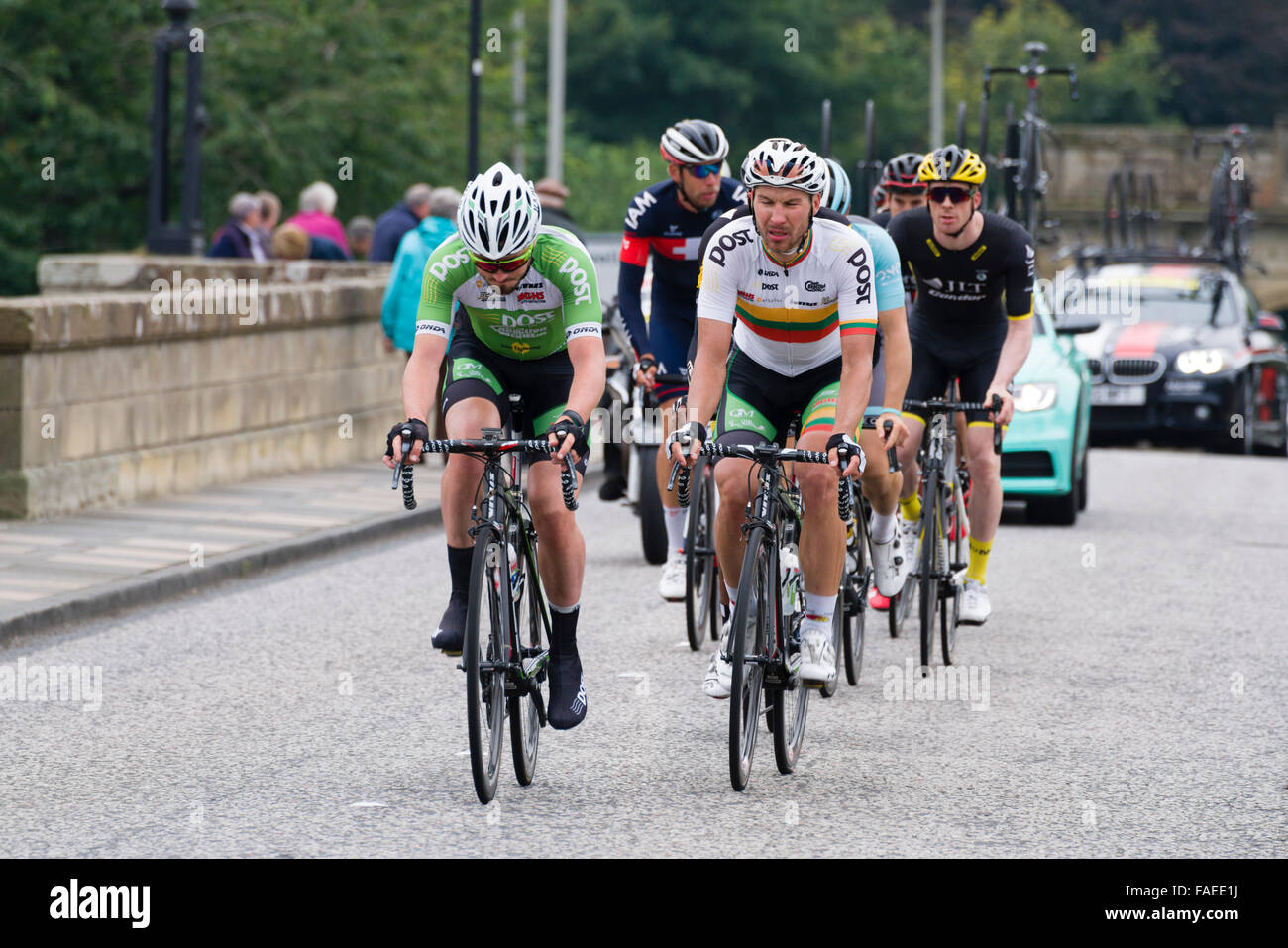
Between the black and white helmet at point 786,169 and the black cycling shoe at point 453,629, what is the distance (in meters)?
1.62

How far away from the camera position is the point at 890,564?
865cm

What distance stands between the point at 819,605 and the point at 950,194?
256 centimetres

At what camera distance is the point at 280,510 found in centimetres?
1270

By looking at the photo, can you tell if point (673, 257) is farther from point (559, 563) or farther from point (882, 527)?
point (559, 563)

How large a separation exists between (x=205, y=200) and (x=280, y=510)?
17.9m

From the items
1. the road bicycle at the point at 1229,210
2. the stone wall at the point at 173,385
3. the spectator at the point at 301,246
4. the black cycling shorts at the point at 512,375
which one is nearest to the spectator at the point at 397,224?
the stone wall at the point at 173,385

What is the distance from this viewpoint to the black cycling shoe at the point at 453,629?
6547mm

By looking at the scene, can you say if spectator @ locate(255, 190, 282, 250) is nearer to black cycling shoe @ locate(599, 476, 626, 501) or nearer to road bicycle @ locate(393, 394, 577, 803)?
black cycling shoe @ locate(599, 476, 626, 501)

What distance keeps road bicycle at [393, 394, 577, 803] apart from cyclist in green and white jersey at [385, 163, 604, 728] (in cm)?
12

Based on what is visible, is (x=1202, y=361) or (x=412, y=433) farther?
(x=1202, y=361)

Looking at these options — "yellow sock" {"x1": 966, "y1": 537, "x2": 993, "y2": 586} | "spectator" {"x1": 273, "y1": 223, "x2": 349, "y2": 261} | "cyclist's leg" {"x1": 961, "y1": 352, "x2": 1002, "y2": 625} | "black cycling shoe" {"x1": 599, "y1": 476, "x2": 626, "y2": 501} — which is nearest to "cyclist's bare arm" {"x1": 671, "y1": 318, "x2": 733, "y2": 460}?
"cyclist's leg" {"x1": 961, "y1": 352, "x2": 1002, "y2": 625}

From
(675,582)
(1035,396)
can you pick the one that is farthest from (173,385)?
(1035,396)

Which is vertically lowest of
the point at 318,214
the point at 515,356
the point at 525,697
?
the point at 525,697

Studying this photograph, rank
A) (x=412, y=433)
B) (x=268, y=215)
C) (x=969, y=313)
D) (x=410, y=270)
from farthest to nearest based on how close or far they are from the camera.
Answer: (x=268, y=215)
(x=410, y=270)
(x=969, y=313)
(x=412, y=433)
